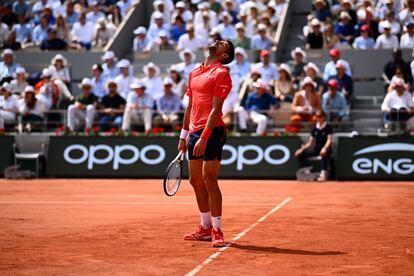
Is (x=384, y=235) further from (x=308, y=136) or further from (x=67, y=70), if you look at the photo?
(x=67, y=70)

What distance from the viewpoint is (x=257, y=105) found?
21500 mm

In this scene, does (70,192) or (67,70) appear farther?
(67,70)

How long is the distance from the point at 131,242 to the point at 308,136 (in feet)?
37.1

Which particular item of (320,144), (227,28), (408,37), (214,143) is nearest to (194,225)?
(214,143)

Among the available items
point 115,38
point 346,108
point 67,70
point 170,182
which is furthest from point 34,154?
point 170,182

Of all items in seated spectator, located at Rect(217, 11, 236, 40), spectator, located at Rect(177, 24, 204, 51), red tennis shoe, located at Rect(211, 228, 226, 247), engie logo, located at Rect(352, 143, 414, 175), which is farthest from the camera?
seated spectator, located at Rect(217, 11, 236, 40)

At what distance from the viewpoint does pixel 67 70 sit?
2452 cm

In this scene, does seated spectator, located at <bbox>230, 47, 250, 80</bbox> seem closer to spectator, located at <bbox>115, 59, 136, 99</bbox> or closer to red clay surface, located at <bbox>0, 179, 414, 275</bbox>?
spectator, located at <bbox>115, 59, 136, 99</bbox>

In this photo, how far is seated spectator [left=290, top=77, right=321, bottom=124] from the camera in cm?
2098

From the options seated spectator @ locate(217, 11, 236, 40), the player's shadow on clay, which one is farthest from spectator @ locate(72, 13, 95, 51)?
the player's shadow on clay

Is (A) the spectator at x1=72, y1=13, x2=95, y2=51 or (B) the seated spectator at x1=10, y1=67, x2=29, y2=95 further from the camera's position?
(A) the spectator at x1=72, y1=13, x2=95, y2=51

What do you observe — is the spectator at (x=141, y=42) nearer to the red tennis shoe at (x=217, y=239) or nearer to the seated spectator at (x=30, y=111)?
the seated spectator at (x=30, y=111)

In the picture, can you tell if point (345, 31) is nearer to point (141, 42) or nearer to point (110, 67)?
point (141, 42)

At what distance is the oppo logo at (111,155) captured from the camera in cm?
2123
